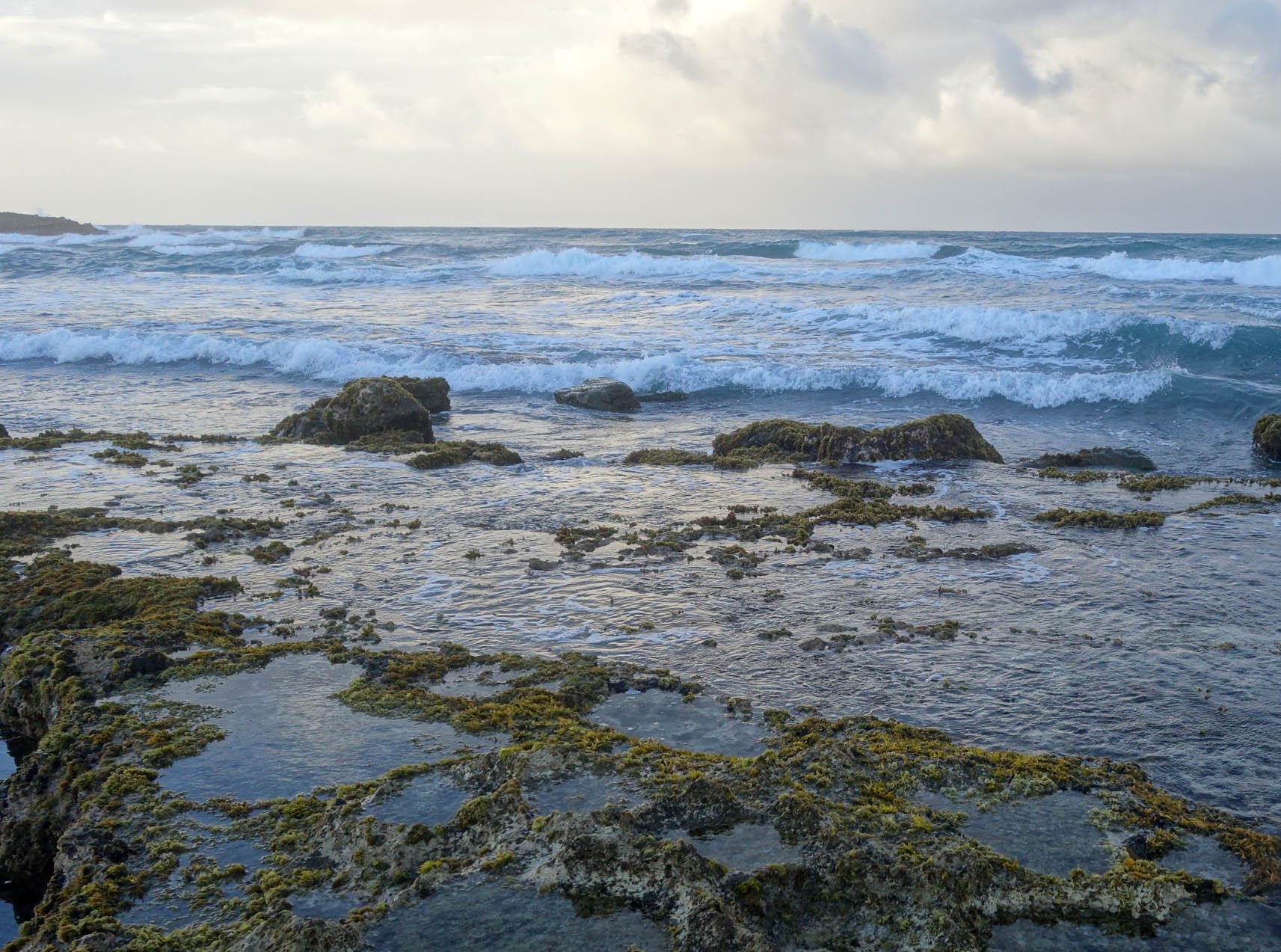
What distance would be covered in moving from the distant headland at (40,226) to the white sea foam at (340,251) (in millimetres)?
36759

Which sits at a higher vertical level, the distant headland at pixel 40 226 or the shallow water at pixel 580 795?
the distant headland at pixel 40 226

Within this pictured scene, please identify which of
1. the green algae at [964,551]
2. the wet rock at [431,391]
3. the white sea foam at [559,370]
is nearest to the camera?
the green algae at [964,551]

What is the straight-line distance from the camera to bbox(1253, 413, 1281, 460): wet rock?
13703 millimetres

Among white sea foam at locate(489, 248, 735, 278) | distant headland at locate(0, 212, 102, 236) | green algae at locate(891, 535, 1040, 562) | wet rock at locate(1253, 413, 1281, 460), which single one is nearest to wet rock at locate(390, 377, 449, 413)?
green algae at locate(891, 535, 1040, 562)

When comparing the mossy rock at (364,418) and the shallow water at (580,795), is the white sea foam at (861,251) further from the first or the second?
the shallow water at (580,795)

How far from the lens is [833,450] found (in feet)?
42.2

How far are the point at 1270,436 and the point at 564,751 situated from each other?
13154mm

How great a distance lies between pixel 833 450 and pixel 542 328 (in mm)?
17103

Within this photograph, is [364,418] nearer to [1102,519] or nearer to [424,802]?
[1102,519]

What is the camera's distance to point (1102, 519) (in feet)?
31.5

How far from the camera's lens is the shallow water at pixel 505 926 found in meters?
3.55

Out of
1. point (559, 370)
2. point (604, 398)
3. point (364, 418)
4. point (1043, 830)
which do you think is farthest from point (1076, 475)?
point (559, 370)

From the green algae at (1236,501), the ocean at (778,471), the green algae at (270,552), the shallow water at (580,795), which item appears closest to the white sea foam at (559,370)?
the ocean at (778,471)

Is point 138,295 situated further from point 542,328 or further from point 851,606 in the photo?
point 851,606
